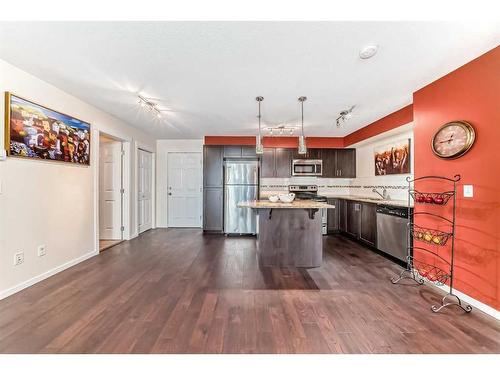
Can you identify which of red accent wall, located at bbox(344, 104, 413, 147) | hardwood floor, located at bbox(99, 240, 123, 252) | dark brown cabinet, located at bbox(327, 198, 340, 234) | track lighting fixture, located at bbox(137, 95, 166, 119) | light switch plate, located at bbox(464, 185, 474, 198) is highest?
track lighting fixture, located at bbox(137, 95, 166, 119)

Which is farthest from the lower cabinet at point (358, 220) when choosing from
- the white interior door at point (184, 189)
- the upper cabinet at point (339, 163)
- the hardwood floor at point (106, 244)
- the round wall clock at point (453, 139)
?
the hardwood floor at point (106, 244)

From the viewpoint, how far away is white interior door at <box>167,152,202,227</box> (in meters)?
6.03

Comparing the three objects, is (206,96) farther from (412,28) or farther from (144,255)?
(144,255)

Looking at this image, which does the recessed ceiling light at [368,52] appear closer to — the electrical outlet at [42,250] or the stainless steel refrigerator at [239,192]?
the stainless steel refrigerator at [239,192]

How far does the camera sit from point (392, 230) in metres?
3.44

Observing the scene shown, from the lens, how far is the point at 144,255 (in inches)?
147

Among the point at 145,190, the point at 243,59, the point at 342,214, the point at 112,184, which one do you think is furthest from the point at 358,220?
the point at 112,184

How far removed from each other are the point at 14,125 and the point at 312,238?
12.2ft

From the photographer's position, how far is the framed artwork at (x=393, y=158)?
391 cm

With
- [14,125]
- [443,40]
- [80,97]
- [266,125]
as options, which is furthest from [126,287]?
[443,40]

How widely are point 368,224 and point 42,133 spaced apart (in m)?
4.98

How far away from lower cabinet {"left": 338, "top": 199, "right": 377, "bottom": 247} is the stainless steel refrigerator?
6.53 feet

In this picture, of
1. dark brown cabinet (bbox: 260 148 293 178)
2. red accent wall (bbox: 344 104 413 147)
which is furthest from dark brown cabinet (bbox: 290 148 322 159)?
red accent wall (bbox: 344 104 413 147)

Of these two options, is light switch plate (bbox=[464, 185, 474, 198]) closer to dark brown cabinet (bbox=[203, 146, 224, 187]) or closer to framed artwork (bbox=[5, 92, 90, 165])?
dark brown cabinet (bbox=[203, 146, 224, 187])
